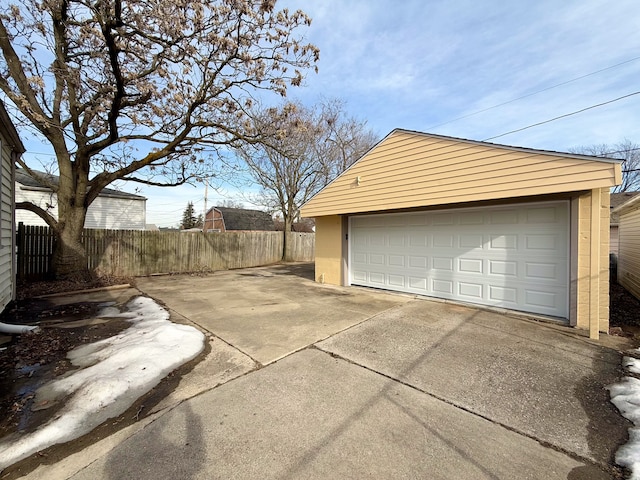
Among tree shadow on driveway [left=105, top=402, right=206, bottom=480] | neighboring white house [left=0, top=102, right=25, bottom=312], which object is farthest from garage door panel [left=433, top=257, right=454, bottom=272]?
neighboring white house [left=0, top=102, right=25, bottom=312]

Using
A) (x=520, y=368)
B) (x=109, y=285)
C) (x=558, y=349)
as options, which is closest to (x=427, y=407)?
(x=520, y=368)

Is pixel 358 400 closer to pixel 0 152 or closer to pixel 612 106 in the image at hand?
pixel 0 152

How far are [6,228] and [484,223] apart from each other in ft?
31.6

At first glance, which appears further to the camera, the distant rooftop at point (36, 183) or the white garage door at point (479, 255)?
the distant rooftop at point (36, 183)

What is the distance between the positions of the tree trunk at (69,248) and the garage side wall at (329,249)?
22.6 feet

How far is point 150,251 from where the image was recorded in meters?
10.7

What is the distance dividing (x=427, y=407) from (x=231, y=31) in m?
7.40

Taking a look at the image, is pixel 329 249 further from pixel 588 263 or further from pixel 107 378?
pixel 107 378

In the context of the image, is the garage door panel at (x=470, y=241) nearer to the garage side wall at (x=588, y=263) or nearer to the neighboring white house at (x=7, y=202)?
the garage side wall at (x=588, y=263)

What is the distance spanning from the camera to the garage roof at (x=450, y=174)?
439cm

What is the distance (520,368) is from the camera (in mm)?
3297

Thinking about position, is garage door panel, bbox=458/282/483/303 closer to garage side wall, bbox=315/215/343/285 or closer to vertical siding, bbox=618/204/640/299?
garage side wall, bbox=315/215/343/285

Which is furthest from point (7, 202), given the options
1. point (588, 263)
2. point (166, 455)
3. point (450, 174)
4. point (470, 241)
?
point (588, 263)

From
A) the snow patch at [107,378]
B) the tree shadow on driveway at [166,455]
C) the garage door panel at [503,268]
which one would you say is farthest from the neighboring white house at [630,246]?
the snow patch at [107,378]
